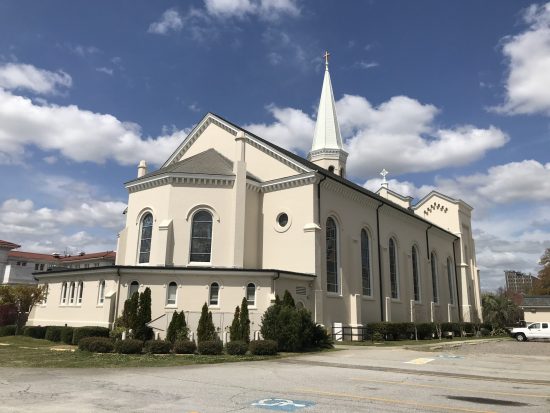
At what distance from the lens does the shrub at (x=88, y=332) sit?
23422 millimetres

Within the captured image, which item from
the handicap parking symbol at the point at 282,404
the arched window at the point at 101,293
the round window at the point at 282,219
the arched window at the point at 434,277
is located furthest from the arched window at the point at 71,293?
the arched window at the point at 434,277

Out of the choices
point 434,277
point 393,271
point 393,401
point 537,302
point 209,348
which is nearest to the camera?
point 393,401

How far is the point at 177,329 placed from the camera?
2311 cm

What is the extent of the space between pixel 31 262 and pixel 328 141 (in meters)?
51.9

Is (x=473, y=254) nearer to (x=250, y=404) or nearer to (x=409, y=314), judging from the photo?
(x=409, y=314)

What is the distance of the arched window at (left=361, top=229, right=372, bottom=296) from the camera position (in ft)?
116

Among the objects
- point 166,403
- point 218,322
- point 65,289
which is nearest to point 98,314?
point 65,289

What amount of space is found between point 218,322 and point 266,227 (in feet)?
29.3

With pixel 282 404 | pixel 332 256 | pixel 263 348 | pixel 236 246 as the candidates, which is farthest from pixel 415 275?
pixel 282 404

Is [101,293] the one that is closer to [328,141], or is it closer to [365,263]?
[365,263]

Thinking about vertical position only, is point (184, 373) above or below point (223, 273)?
below

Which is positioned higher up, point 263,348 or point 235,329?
point 235,329

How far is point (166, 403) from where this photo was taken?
9.56m

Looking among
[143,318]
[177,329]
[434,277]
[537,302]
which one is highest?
[434,277]
